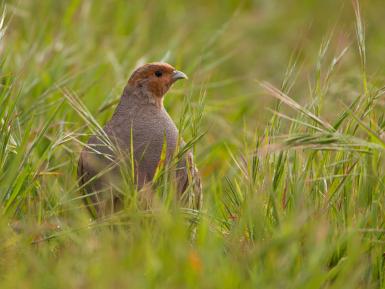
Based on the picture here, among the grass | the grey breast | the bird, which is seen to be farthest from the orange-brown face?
the grass

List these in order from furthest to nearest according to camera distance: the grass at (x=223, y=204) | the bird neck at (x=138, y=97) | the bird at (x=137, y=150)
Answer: the bird neck at (x=138, y=97) < the bird at (x=137, y=150) < the grass at (x=223, y=204)

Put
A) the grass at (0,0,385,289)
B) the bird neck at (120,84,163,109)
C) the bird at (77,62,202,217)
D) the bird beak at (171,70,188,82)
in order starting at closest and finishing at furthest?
1. the grass at (0,0,385,289)
2. the bird at (77,62,202,217)
3. the bird neck at (120,84,163,109)
4. the bird beak at (171,70,188,82)

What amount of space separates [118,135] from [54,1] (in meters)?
2.85

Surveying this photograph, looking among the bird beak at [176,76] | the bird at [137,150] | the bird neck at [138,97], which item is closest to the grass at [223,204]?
the bird at [137,150]

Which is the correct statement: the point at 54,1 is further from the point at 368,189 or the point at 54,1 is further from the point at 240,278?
the point at 240,278

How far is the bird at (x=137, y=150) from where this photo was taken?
12.0 feet

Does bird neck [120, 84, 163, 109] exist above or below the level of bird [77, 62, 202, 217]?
above

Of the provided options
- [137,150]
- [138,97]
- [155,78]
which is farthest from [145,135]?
[155,78]

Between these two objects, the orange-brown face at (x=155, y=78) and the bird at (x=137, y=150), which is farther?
the orange-brown face at (x=155, y=78)

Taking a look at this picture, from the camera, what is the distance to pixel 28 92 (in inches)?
190

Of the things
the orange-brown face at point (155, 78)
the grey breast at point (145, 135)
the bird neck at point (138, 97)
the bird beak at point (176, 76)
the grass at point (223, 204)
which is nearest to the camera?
the grass at point (223, 204)

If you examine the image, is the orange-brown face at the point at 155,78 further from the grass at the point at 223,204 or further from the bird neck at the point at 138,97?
the grass at the point at 223,204

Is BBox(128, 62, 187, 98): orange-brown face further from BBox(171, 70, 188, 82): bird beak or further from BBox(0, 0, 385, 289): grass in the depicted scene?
BBox(0, 0, 385, 289): grass

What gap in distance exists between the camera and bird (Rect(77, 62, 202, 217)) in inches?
143
